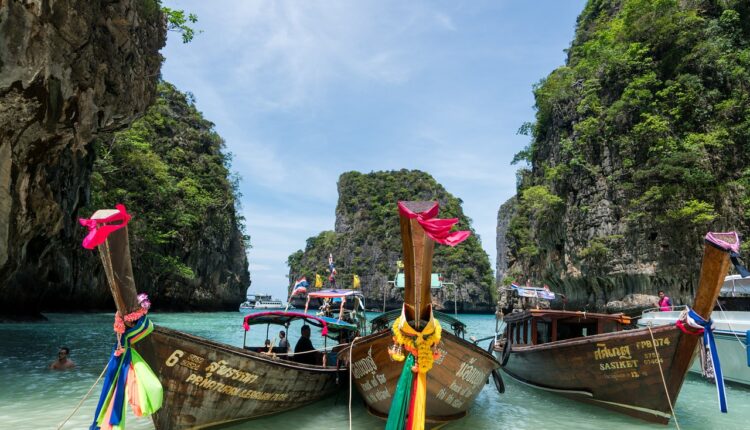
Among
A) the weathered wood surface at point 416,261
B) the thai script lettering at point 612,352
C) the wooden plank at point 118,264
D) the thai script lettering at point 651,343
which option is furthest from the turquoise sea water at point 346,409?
the weathered wood surface at point 416,261

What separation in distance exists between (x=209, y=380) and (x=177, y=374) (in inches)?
18.7

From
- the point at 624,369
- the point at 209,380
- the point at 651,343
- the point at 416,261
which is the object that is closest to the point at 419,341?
the point at 416,261

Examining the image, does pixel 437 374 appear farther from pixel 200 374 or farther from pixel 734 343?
pixel 734 343

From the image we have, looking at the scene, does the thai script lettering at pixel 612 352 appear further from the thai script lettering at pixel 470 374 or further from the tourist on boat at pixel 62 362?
the tourist on boat at pixel 62 362

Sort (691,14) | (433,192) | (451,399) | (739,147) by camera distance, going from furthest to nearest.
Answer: (433,192) < (691,14) < (739,147) < (451,399)

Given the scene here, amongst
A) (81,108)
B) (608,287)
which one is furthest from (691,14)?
(81,108)

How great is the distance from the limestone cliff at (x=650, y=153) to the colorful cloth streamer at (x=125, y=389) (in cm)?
2209

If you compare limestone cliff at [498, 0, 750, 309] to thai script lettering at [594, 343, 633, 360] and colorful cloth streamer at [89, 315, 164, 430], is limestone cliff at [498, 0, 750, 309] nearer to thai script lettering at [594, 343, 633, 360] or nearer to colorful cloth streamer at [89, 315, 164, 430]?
thai script lettering at [594, 343, 633, 360]

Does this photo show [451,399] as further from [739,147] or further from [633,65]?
[633,65]

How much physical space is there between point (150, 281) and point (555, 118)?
1295 inches

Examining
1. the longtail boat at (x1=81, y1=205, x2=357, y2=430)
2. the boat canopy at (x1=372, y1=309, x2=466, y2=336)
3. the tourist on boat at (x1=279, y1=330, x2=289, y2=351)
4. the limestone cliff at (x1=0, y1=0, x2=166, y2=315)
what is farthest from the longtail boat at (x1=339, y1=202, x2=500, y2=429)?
the limestone cliff at (x1=0, y1=0, x2=166, y2=315)

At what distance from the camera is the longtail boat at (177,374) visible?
4.25 metres

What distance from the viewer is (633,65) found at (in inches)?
952

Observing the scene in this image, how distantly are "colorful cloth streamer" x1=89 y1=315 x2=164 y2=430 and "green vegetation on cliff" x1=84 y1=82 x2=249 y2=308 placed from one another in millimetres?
18437
